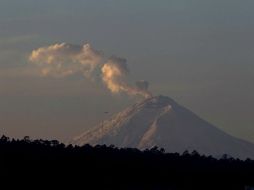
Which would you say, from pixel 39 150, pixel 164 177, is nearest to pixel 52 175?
pixel 39 150

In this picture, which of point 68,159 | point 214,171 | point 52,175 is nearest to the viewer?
point 52,175

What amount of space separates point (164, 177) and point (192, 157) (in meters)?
25.4

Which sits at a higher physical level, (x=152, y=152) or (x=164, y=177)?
(x=152, y=152)

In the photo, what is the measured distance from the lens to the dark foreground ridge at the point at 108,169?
11353 centimetres

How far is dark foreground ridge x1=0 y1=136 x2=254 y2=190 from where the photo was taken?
113525mm

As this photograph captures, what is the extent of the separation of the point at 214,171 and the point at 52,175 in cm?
3300

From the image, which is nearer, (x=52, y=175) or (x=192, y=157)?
(x=52, y=175)

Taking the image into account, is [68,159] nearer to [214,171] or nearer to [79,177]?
[79,177]

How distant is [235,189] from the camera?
13438 centimetres

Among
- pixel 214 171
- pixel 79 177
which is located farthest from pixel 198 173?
pixel 79 177

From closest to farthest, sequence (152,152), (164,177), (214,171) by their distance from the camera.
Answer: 1. (164,177)
2. (214,171)
3. (152,152)

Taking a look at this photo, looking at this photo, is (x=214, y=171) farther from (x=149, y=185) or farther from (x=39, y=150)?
(x=39, y=150)

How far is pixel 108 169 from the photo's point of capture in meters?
122

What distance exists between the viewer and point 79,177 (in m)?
116
